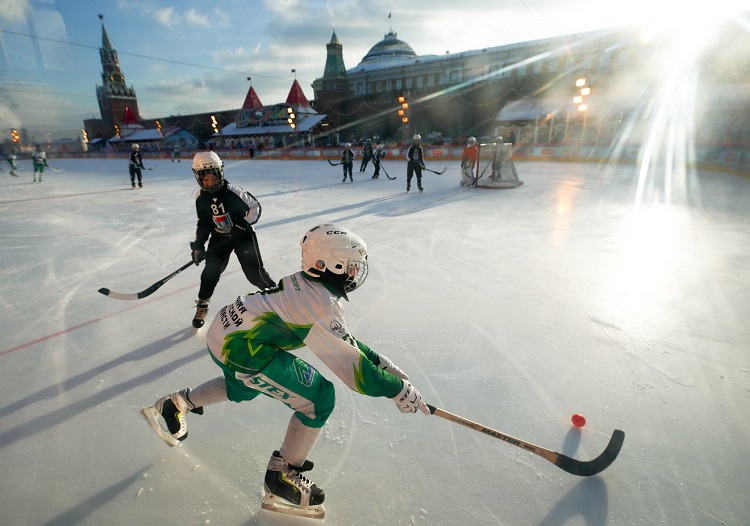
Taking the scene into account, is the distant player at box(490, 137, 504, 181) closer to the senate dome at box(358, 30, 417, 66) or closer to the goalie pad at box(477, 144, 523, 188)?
the goalie pad at box(477, 144, 523, 188)

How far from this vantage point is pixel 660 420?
2.23 m

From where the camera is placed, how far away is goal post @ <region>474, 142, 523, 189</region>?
36.8 ft

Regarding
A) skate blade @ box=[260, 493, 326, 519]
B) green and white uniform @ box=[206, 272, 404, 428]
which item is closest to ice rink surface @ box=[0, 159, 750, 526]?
skate blade @ box=[260, 493, 326, 519]

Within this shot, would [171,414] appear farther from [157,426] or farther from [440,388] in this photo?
[440,388]

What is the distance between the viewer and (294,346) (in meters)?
1.72

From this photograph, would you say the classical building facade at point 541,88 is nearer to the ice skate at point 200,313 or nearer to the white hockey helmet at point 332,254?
the white hockey helmet at point 332,254

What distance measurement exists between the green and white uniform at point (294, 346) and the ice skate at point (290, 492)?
235 millimetres

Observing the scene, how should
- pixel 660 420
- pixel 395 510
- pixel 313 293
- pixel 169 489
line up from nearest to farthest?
pixel 313 293 → pixel 395 510 → pixel 169 489 → pixel 660 420

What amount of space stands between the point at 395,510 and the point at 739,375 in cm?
268

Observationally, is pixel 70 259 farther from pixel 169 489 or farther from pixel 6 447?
pixel 169 489

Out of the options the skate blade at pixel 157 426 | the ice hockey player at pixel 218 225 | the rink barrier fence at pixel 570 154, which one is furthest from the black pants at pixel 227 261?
the rink barrier fence at pixel 570 154

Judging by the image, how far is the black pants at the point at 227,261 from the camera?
3428 millimetres

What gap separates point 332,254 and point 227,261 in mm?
2374

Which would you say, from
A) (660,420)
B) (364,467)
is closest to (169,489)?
(364,467)
